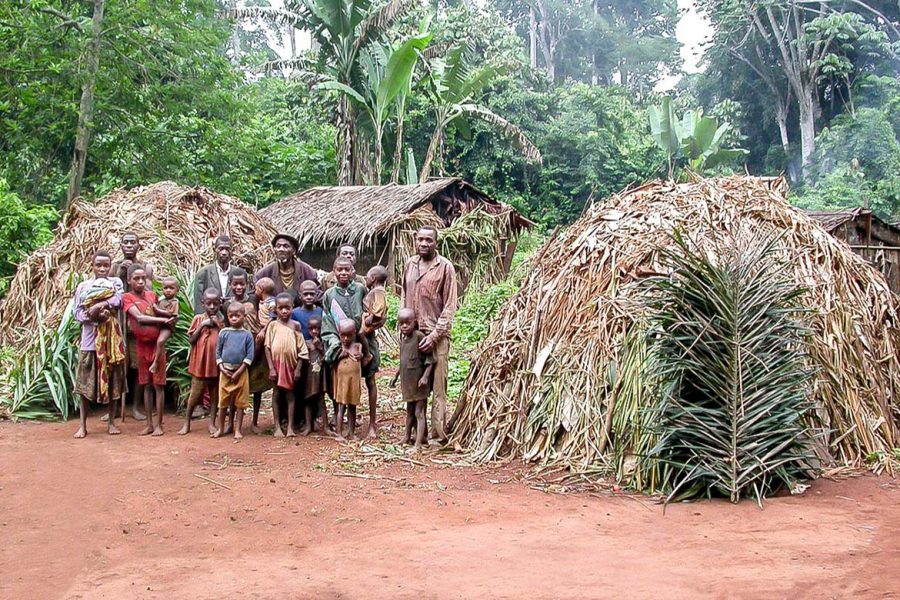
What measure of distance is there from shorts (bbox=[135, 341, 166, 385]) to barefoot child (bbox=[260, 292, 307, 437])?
102 centimetres

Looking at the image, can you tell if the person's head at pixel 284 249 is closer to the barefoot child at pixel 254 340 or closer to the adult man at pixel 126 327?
the barefoot child at pixel 254 340

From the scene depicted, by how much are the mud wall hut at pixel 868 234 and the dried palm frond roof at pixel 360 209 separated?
627cm

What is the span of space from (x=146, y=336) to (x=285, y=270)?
4.31 feet

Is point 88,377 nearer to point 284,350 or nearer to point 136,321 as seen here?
point 136,321

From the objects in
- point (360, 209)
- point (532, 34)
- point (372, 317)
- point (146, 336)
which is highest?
point (532, 34)

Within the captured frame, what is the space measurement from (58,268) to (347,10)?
9887 mm

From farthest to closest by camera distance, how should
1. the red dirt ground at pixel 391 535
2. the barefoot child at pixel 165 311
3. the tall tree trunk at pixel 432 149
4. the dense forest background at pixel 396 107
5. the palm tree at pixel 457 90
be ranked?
the tall tree trunk at pixel 432 149, the palm tree at pixel 457 90, the dense forest background at pixel 396 107, the barefoot child at pixel 165 311, the red dirt ground at pixel 391 535

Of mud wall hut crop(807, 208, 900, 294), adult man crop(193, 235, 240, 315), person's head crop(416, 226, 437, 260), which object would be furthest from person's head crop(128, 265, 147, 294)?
mud wall hut crop(807, 208, 900, 294)

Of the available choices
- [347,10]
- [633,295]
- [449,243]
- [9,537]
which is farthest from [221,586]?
[347,10]

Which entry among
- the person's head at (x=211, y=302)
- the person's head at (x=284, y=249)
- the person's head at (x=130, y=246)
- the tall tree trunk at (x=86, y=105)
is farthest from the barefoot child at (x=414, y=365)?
the tall tree trunk at (x=86, y=105)

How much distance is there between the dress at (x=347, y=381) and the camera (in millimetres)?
7137

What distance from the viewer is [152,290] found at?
321 inches

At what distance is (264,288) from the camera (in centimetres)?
760

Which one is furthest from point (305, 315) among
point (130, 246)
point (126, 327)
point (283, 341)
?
point (130, 246)
